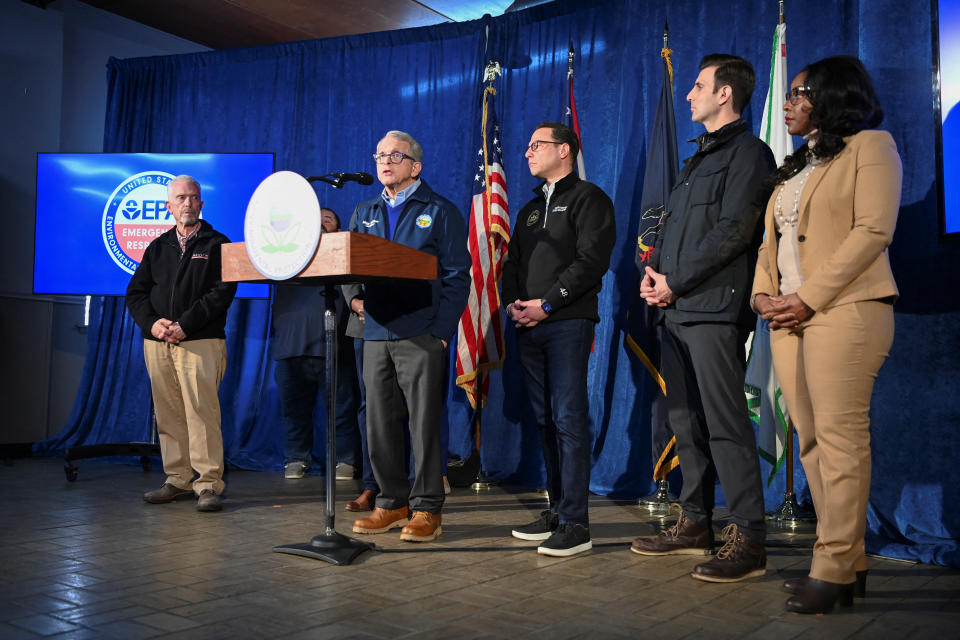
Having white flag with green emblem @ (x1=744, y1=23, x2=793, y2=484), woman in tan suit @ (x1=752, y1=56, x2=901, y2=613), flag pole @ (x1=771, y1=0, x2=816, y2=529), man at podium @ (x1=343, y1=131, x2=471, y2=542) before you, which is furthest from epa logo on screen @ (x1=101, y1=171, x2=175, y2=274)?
woman in tan suit @ (x1=752, y1=56, x2=901, y2=613)

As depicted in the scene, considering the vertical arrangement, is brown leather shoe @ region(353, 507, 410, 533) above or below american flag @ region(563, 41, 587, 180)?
below

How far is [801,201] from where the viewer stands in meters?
2.55

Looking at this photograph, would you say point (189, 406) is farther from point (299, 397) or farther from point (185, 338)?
point (299, 397)

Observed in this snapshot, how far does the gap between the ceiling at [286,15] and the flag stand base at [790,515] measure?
12.8 feet

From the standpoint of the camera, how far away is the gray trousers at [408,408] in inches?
128

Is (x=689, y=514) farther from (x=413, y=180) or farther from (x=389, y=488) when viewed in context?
(x=413, y=180)

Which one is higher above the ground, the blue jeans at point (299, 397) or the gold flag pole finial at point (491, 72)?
the gold flag pole finial at point (491, 72)

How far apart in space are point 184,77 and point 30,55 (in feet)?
3.78

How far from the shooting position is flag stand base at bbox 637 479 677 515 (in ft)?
13.8

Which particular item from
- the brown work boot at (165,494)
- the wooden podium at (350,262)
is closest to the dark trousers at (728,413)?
the wooden podium at (350,262)

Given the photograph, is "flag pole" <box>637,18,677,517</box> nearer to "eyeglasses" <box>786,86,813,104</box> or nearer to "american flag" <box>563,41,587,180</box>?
"american flag" <box>563,41,587,180</box>

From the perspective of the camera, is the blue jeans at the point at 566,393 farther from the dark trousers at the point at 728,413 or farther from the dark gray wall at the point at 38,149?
the dark gray wall at the point at 38,149

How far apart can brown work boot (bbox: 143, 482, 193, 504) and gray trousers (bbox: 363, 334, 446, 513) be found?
1.41m

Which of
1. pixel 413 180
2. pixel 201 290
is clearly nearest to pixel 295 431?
pixel 201 290
